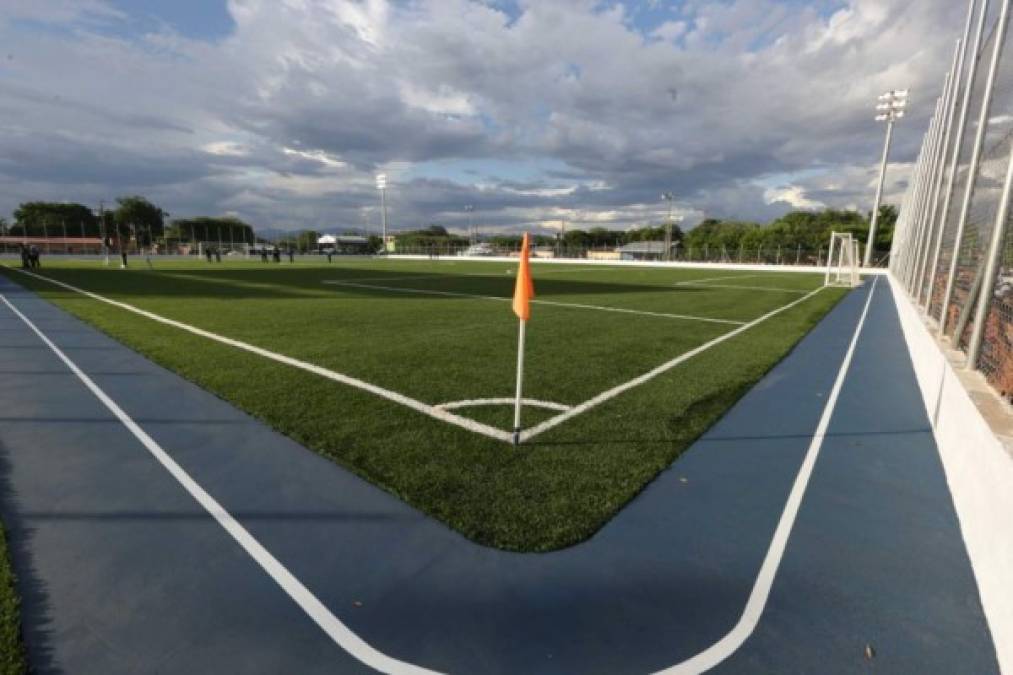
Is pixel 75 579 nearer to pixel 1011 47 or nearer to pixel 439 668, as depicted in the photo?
pixel 439 668

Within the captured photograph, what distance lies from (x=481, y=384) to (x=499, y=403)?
32.1 inches

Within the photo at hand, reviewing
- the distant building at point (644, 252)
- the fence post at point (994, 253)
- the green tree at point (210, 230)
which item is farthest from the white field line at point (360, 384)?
the green tree at point (210, 230)

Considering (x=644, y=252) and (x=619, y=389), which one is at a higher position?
(x=644, y=252)

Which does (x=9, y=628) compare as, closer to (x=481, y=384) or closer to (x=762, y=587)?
Result: (x=762, y=587)

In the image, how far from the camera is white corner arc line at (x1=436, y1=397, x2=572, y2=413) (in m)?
5.63

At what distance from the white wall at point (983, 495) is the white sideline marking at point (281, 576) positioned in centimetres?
276

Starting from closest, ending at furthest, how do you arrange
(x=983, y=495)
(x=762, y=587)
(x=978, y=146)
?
1. (x=762, y=587)
2. (x=983, y=495)
3. (x=978, y=146)

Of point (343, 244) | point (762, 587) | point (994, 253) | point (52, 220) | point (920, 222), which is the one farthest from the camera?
point (343, 244)

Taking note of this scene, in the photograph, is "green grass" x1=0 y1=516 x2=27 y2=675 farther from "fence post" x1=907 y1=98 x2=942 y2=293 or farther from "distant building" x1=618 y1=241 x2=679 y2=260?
"distant building" x1=618 y1=241 x2=679 y2=260

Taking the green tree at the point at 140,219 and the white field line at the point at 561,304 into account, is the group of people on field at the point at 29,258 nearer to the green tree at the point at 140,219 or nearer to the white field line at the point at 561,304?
the white field line at the point at 561,304

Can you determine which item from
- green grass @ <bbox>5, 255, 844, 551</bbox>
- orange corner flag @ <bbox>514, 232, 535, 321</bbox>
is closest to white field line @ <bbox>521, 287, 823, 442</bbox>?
green grass @ <bbox>5, 255, 844, 551</bbox>

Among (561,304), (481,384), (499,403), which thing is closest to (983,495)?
(499,403)

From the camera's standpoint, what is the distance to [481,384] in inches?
255

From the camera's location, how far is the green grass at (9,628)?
2.18 meters
